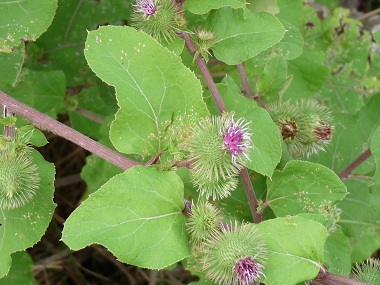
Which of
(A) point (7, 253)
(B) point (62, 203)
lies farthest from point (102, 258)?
(A) point (7, 253)

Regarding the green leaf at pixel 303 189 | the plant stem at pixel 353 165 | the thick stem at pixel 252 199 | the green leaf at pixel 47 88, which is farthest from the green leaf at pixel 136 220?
the green leaf at pixel 47 88

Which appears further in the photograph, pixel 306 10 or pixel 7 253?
pixel 306 10

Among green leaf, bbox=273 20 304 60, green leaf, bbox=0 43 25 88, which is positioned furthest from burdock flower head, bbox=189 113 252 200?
green leaf, bbox=0 43 25 88

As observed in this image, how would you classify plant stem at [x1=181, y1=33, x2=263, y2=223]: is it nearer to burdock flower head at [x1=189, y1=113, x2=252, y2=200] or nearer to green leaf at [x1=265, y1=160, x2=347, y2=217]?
green leaf at [x1=265, y1=160, x2=347, y2=217]

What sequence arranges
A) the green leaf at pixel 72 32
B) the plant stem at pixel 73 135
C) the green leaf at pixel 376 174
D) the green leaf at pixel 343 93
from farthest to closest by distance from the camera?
1. the green leaf at pixel 343 93
2. the green leaf at pixel 72 32
3. the green leaf at pixel 376 174
4. the plant stem at pixel 73 135

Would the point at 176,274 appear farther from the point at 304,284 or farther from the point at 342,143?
the point at 304,284

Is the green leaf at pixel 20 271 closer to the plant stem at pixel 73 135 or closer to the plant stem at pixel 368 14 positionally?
the plant stem at pixel 73 135
